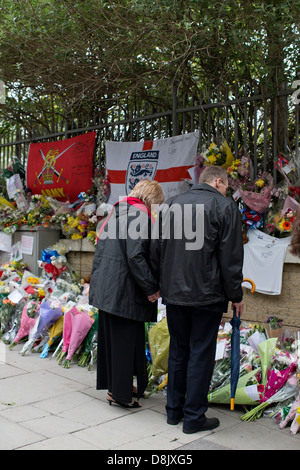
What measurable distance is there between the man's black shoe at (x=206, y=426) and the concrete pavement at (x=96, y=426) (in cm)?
3

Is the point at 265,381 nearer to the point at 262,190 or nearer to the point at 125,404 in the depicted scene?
the point at 125,404

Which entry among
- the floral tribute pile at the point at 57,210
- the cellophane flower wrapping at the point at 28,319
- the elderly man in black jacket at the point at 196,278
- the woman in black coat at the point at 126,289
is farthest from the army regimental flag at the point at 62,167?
the elderly man in black jacket at the point at 196,278

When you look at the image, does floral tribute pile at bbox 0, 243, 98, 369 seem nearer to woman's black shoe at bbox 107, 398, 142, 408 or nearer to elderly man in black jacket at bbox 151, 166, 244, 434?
woman's black shoe at bbox 107, 398, 142, 408

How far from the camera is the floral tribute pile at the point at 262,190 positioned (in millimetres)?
4879

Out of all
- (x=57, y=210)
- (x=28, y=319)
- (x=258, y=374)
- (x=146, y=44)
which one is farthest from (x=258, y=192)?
(x=57, y=210)

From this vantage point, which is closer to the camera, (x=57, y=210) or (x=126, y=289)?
(x=126, y=289)

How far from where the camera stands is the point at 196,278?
329 centimetres

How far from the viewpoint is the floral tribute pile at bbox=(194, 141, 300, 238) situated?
4.88 meters

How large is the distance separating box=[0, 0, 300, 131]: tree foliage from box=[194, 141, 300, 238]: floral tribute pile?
831mm

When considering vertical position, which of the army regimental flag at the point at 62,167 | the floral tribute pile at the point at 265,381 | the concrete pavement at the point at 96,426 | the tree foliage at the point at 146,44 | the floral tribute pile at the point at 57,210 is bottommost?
the concrete pavement at the point at 96,426

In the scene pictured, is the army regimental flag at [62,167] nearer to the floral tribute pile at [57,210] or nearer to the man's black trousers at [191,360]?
the floral tribute pile at [57,210]

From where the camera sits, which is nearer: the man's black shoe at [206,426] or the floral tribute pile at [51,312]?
the man's black shoe at [206,426]

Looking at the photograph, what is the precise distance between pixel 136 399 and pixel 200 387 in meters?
0.76

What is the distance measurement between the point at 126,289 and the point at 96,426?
98 centimetres
